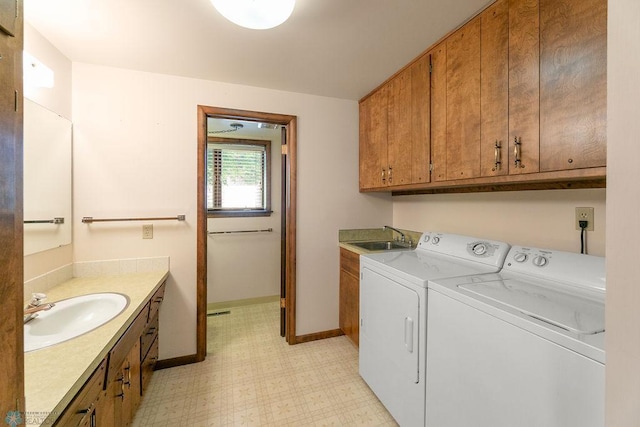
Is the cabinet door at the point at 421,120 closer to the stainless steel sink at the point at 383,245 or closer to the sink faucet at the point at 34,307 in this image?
the stainless steel sink at the point at 383,245

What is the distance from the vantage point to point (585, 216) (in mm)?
1325

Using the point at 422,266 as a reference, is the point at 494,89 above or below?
above

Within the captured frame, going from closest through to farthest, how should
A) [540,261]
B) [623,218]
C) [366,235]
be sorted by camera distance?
[623,218], [540,261], [366,235]

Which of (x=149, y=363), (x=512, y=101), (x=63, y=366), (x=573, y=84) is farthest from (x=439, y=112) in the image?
(x=149, y=363)

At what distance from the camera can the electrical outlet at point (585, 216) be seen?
1301 millimetres

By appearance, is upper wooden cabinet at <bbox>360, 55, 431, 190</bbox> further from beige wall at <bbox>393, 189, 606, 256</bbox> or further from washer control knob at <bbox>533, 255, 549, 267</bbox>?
washer control knob at <bbox>533, 255, 549, 267</bbox>

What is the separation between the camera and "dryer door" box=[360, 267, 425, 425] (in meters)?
1.39

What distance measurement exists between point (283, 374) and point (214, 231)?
6.42ft

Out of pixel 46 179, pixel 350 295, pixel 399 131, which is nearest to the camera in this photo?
pixel 46 179

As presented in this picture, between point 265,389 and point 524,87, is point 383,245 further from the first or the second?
point 524,87

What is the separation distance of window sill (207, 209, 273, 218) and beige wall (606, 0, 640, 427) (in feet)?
10.9

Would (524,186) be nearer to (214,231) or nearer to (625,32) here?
(625,32)

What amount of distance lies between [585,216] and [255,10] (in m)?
1.86

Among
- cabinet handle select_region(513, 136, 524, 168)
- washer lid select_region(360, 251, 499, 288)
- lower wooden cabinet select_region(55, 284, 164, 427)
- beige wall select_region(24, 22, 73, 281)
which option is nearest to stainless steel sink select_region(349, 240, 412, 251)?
washer lid select_region(360, 251, 499, 288)
